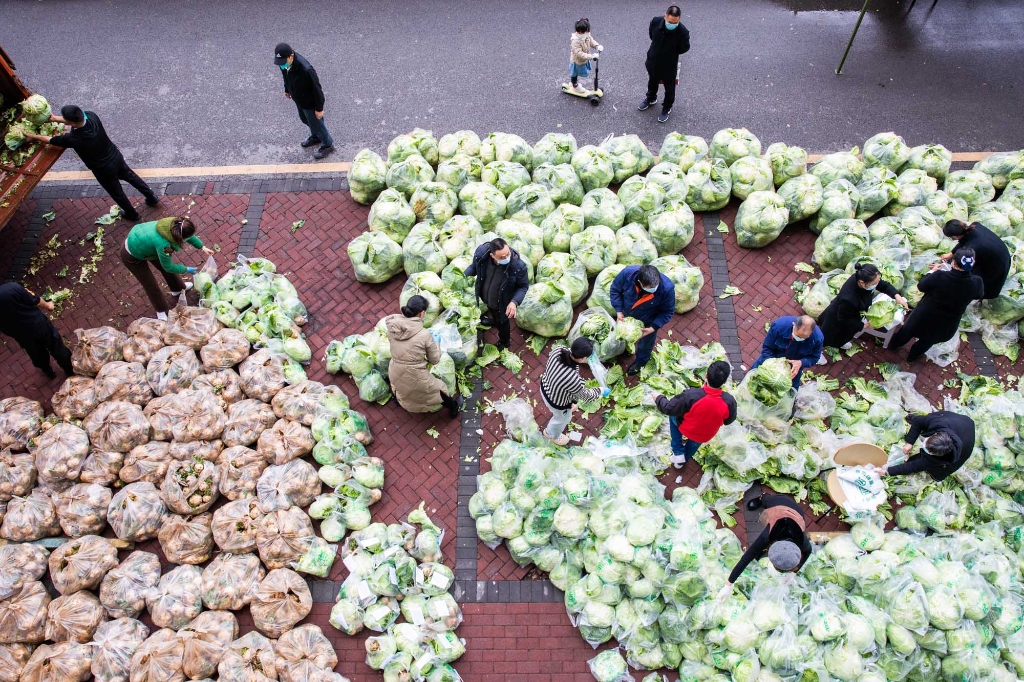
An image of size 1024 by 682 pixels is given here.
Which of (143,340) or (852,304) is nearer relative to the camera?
(852,304)

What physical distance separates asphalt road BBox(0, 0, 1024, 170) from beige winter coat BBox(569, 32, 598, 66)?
2.11ft

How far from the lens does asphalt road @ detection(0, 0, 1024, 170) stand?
8.95m

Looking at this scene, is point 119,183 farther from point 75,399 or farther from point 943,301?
point 943,301

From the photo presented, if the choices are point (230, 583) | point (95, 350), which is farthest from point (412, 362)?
point (95, 350)


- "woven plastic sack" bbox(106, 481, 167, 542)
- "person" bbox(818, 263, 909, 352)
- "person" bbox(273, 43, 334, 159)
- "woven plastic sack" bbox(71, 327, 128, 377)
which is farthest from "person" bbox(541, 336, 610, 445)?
"person" bbox(273, 43, 334, 159)

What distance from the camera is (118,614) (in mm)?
5391

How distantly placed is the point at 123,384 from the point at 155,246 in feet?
4.55

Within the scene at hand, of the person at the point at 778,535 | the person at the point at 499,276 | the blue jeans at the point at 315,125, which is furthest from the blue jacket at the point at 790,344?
the blue jeans at the point at 315,125

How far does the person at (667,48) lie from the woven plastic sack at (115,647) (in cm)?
828

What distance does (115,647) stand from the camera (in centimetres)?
512

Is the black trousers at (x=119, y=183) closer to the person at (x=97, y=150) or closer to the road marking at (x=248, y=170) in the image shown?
the person at (x=97, y=150)

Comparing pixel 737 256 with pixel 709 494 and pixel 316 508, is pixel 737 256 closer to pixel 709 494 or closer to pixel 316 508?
pixel 709 494

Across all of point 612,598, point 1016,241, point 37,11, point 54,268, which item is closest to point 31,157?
point 54,268

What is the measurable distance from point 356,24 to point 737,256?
6.94 meters
